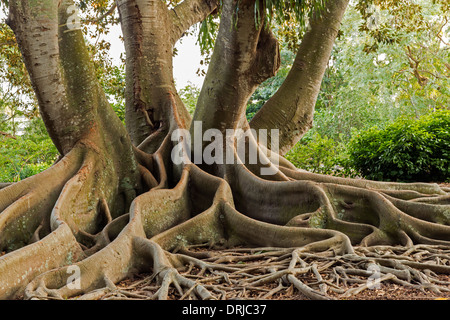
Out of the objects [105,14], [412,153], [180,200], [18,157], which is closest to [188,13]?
[105,14]

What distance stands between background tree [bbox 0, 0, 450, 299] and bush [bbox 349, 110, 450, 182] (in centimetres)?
230

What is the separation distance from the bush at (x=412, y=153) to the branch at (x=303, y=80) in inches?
94.1

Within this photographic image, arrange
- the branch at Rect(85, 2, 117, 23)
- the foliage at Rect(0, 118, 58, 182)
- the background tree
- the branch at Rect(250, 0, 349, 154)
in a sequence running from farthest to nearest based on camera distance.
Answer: the foliage at Rect(0, 118, 58, 182) → the branch at Rect(85, 2, 117, 23) → the branch at Rect(250, 0, 349, 154) → the background tree

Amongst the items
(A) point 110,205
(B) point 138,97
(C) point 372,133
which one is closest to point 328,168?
(C) point 372,133

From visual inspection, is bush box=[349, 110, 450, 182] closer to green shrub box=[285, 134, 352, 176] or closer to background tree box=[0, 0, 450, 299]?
green shrub box=[285, 134, 352, 176]

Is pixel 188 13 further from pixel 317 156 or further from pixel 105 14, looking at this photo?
pixel 317 156

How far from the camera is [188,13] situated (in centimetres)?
824

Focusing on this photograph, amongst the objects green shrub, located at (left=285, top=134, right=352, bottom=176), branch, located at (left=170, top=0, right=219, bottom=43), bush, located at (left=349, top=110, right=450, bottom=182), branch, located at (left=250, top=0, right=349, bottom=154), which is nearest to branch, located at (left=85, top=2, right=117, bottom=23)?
branch, located at (left=170, top=0, right=219, bottom=43)

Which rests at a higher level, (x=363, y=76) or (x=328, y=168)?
(x=363, y=76)

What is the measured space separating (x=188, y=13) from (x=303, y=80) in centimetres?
260

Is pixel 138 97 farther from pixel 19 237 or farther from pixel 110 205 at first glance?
pixel 19 237

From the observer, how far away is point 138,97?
721 centimetres

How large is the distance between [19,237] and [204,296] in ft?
8.17

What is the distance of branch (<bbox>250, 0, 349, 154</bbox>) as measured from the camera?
7164mm
